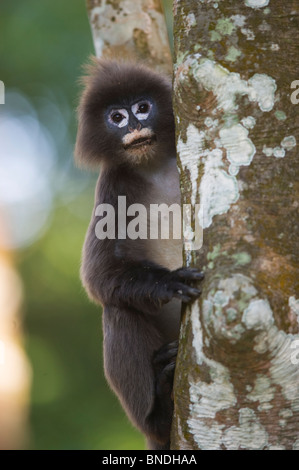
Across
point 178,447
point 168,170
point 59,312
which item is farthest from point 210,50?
point 59,312

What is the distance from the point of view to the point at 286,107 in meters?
2.01

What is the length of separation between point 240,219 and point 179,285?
1.41 ft

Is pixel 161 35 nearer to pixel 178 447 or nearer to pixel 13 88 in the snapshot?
pixel 178 447

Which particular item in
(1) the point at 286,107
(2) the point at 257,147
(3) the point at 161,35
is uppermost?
Result: (3) the point at 161,35

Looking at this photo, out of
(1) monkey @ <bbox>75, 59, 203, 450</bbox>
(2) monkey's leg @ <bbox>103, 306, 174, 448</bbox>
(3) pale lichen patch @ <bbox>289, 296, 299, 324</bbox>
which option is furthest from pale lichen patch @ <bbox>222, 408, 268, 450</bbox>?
(2) monkey's leg @ <bbox>103, 306, 174, 448</bbox>

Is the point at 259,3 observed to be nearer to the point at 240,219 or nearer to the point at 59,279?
the point at 240,219

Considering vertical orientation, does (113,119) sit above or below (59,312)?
above

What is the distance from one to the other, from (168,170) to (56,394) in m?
7.00

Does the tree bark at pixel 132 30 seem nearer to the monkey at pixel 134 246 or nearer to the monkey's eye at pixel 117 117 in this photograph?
the monkey at pixel 134 246

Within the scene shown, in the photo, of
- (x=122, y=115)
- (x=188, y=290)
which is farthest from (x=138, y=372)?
(x=122, y=115)

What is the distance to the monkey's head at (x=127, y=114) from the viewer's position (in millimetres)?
3387

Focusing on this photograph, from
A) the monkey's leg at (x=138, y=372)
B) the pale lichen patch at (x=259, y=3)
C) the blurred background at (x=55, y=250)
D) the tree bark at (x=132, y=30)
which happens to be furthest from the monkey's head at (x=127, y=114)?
the blurred background at (x=55, y=250)

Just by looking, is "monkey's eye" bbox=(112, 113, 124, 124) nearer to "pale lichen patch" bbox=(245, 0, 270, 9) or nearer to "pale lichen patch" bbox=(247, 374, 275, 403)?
"pale lichen patch" bbox=(245, 0, 270, 9)

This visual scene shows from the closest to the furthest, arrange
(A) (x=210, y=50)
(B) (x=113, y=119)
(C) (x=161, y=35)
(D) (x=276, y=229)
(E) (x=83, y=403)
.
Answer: (D) (x=276, y=229)
(A) (x=210, y=50)
(B) (x=113, y=119)
(C) (x=161, y=35)
(E) (x=83, y=403)
